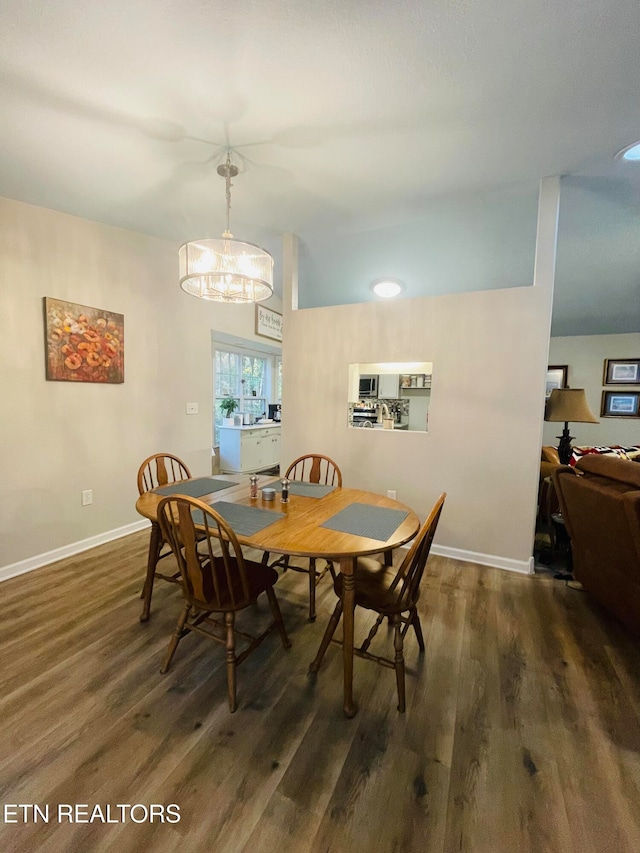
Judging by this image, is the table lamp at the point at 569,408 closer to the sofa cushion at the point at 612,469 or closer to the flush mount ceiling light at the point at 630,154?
the sofa cushion at the point at 612,469

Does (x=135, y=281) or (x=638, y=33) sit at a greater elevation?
(x=638, y=33)

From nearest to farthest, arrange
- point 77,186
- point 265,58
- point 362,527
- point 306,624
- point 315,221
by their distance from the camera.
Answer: point 265,58, point 362,527, point 306,624, point 77,186, point 315,221

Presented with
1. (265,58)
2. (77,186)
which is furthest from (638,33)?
(77,186)

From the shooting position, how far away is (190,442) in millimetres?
3781

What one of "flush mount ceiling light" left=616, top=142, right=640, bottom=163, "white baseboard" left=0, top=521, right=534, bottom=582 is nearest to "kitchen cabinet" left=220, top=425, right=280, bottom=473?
"white baseboard" left=0, top=521, right=534, bottom=582

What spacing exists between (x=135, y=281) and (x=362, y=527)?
297 centimetres

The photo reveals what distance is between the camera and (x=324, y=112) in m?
1.78

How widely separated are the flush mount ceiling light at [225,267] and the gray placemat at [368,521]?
1390mm

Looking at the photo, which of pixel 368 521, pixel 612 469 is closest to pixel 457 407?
pixel 612 469

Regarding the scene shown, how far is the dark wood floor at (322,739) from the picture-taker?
106cm

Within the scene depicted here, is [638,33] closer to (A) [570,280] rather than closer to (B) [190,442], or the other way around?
(A) [570,280]

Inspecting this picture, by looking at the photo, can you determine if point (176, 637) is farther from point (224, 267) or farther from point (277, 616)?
point (224, 267)

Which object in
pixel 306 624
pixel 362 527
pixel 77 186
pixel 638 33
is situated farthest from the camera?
pixel 77 186

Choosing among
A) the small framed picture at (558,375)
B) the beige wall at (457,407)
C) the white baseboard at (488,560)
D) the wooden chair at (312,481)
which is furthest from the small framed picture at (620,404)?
the wooden chair at (312,481)
